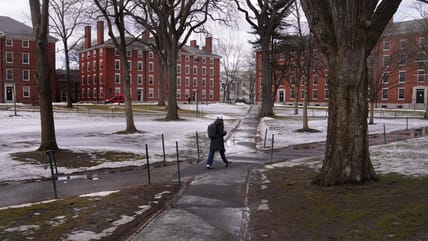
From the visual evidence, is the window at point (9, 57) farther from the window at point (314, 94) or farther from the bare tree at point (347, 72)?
the bare tree at point (347, 72)

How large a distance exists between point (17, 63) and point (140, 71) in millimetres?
24649

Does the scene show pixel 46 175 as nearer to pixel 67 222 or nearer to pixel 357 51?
pixel 67 222

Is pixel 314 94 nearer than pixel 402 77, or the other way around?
pixel 402 77

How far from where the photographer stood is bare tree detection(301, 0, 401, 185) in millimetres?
8203

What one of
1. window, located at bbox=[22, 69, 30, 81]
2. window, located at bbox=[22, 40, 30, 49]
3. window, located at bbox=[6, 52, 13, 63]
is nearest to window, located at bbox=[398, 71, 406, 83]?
window, located at bbox=[22, 69, 30, 81]

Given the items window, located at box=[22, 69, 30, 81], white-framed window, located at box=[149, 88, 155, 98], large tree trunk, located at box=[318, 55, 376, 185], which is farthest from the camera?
white-framed window, located at box=[149, 88, 155, 98]

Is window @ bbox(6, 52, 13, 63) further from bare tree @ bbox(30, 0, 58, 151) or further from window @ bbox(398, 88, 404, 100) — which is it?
window @ bbox(398, 88, 404, 100)

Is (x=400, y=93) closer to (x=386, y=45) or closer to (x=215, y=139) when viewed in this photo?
(x=386, y=45)

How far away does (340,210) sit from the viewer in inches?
266

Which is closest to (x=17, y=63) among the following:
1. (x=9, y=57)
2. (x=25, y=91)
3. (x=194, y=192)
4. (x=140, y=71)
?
(x=9, y=57)

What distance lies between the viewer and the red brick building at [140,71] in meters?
77.6

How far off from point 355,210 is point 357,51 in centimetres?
339

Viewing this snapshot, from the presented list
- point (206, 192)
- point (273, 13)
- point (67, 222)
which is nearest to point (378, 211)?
point (206, 192)

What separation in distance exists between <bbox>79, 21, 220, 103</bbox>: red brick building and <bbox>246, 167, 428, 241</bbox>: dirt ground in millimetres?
67454
